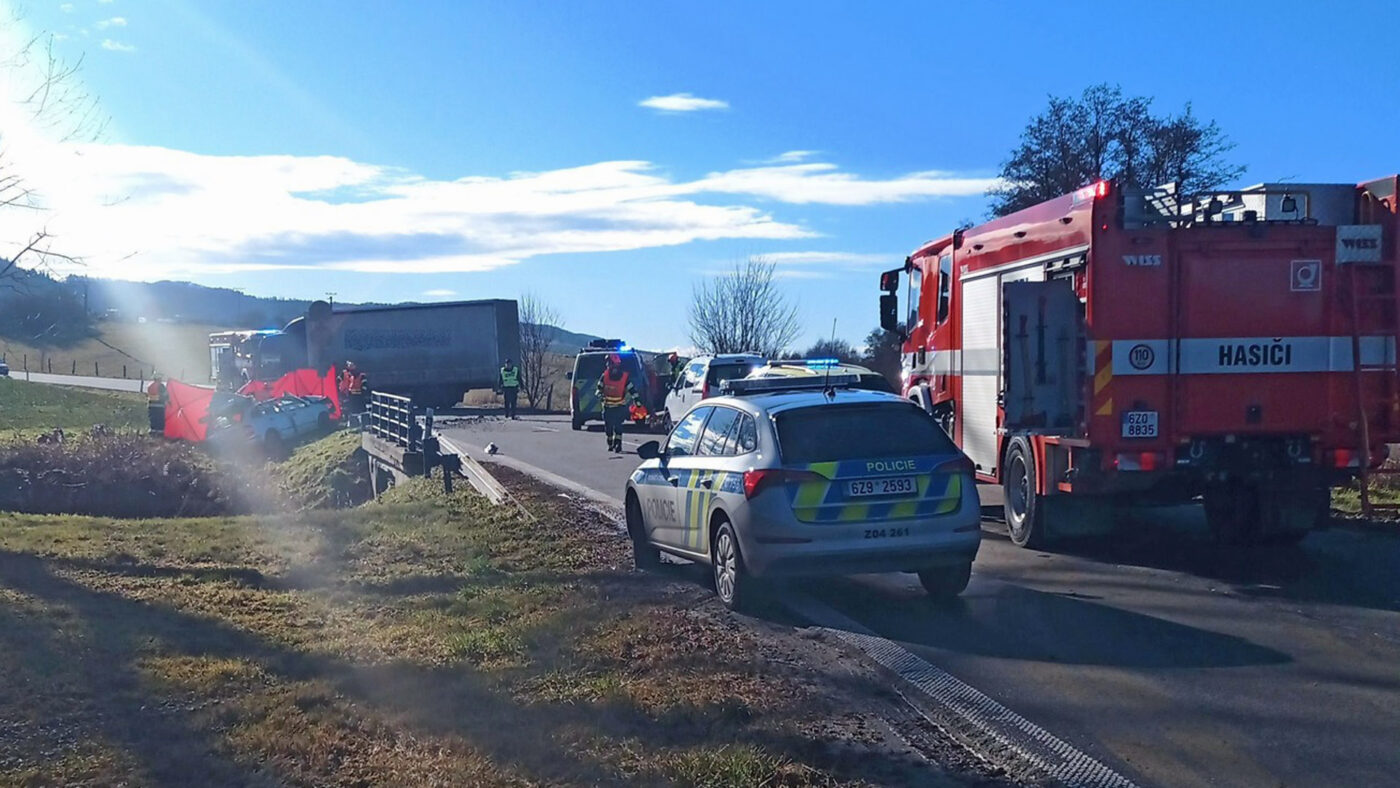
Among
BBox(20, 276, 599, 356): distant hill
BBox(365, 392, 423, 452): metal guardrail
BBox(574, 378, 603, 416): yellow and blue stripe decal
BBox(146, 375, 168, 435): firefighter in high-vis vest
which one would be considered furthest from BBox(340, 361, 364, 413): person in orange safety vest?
BBox(20, 276, 599, 356): distant hill

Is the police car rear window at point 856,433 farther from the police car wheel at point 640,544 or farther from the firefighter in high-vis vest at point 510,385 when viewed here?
the firefighter in high-vis vest at point 510,385

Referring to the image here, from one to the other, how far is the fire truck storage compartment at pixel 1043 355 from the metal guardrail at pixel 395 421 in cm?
1230

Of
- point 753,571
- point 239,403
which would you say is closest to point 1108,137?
point 239,403

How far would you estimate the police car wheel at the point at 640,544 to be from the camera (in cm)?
1094

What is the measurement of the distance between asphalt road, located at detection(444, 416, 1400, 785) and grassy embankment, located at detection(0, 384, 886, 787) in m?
1.18

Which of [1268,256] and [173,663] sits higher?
[1268,256]

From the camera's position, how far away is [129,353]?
279 feet

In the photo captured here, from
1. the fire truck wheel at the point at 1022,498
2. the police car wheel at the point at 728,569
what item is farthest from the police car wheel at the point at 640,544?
the fire truck wheel at the point at 1022,498

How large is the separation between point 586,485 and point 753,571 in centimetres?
981

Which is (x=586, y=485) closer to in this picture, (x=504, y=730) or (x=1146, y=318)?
(x=1146, y=318)

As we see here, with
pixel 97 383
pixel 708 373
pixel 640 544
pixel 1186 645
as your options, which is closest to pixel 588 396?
pixel 708 373

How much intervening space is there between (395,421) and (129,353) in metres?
69.0

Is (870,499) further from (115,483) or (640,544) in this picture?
(115,483)

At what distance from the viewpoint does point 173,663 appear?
7.07 metres
